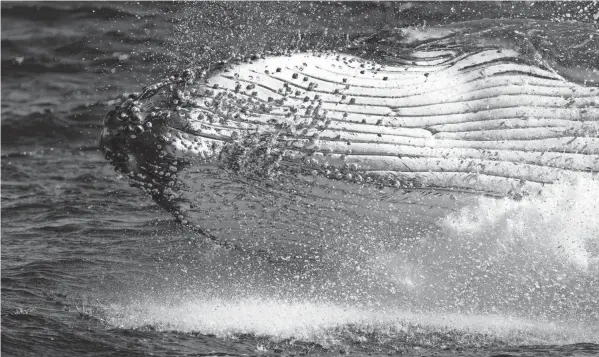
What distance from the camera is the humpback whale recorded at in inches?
274

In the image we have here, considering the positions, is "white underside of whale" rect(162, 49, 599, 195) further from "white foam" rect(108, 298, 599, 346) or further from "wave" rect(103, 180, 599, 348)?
"white foam" rect(108, 298, 599, 346)

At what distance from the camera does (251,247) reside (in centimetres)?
786

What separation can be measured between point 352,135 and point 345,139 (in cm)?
6

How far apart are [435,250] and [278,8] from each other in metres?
10.9

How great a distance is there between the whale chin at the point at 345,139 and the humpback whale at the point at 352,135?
0.04ft

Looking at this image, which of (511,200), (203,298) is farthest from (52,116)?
(511,200)

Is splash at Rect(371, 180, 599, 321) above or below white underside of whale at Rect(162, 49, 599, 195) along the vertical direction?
below

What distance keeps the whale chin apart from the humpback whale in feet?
0.04

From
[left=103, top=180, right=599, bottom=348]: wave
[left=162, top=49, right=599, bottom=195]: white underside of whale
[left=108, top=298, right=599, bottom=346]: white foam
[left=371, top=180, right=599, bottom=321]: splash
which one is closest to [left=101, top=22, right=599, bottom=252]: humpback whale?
[left=162, top=49, right=599, bottom=195]: white underside of whale

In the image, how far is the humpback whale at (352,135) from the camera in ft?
22.8

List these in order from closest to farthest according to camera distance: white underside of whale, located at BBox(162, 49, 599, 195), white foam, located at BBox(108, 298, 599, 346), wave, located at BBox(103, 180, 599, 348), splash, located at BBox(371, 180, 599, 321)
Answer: white underside of whale, located at BBox(162, 49, 599, 195) < splash, located at BBox(371, 180, 599, 321) < wave, located at BBox(103, 180, 599, 348) < white foam, located at BBox(108, 298, 599, 346)

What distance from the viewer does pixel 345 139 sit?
22.9 ft

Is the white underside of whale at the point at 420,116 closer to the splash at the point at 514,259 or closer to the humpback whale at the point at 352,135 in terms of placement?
the humpback whale at the point at 352,135

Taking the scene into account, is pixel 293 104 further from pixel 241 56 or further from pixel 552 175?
pixel 552 175
